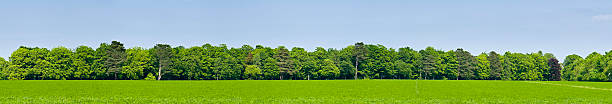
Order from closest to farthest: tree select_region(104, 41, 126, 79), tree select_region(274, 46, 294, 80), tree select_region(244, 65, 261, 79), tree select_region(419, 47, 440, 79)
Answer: tree select_region(104, 41, 126, 79)
tree select_region(244, 65, 261, 79)
tree select_region(274, 46, 294, 80)
tree select_region(419, 47, 440, 79)

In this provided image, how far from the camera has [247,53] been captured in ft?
373

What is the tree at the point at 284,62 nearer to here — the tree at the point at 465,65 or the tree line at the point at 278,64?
the tree line at the point at 278,64

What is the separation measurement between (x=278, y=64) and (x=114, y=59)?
35627 mm

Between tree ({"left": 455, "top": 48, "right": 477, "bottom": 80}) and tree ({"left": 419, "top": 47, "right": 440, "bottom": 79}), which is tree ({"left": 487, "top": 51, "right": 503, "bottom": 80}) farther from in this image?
tree ({"left": 419, "top": 47, "right": 440, "bottom": 79})

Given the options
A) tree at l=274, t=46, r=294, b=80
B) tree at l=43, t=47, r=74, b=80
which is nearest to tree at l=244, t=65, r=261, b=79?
tree at l=274, t=46, r=294, b=80

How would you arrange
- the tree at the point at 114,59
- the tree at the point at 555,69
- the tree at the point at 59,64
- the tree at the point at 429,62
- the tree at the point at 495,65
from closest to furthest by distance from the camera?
1. the tree at the point at 59,64
2. the tree at the point at 114,59
3. the tree at the point at 429,62
4. the tree at the point at 495,65
5. the tree at the point at 555,69

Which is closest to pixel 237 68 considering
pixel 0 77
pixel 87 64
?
pixel 87 64

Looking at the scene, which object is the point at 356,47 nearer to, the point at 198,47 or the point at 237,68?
the point at 237,68

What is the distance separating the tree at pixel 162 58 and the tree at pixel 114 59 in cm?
679

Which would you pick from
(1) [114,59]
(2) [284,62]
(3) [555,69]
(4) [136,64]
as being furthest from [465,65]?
(1) [114,59]

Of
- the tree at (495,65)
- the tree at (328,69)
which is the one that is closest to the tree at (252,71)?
the tree at (328,69)

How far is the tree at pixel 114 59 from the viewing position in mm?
88688

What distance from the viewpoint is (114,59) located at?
89688 millimetres

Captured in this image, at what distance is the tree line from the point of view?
8969 cm
